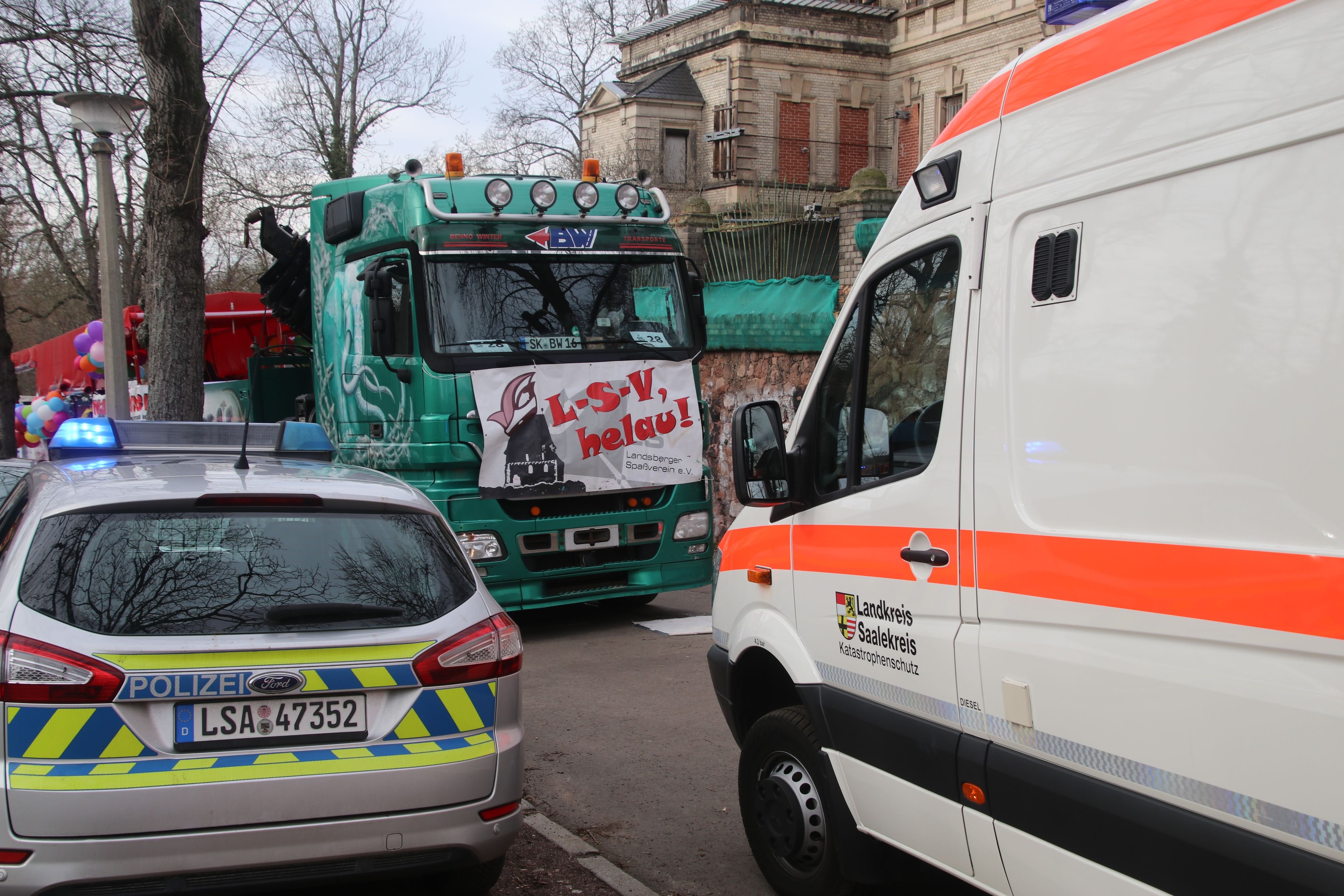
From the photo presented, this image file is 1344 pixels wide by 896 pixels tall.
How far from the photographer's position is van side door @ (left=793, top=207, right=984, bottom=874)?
Answer: 10.4ft

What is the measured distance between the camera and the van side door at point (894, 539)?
3.16 metres

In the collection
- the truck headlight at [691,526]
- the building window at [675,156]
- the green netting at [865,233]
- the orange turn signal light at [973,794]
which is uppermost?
the building window at [675,156]

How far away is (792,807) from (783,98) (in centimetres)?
4166

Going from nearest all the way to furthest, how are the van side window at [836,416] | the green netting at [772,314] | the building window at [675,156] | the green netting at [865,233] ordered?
the van side window at [836,416], the green netting at [865,233], the green netting at [772,314], the building window at [675,156]

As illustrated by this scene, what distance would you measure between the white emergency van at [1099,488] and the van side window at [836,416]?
0.01 meters

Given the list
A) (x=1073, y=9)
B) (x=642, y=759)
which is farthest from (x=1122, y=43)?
(x=642, y=759)

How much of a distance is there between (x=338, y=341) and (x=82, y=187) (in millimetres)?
23557

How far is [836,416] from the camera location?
3.85 metres

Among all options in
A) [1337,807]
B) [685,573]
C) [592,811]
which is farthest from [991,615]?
[685,573]

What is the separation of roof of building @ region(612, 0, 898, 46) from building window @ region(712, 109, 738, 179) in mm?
3874

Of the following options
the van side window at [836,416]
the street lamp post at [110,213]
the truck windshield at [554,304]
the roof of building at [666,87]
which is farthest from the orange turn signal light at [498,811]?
the roof of building at [666,87]

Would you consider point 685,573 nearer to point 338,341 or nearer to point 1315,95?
point 338,341

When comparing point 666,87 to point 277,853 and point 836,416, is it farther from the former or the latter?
point 277,853

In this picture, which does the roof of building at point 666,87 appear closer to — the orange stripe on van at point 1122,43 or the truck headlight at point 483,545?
the truck headlight at point 483,545
